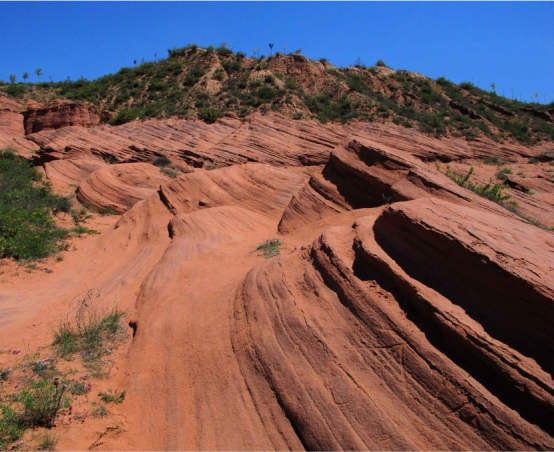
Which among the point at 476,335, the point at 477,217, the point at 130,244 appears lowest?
the point at 130,244

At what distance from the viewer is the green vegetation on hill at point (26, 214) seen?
392 inches

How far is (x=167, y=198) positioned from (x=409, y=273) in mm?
8790

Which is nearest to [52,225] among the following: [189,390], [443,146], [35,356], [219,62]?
[35,356]

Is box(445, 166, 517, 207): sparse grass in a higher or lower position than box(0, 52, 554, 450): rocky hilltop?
higher

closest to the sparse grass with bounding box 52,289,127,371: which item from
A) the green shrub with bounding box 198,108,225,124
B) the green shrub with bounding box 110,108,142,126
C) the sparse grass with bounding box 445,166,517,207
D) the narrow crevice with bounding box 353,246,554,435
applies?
the narrow crevice with bounding box 353,246,554,435

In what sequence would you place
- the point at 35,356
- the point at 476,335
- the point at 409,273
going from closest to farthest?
the point at 476,335 < the point at 409,273 < the point at 35,356

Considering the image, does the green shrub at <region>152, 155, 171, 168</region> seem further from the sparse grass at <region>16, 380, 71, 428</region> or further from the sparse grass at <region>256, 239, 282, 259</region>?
the sparse grass at <region>16, 380, 71, 428</region>

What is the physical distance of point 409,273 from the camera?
13.8ft

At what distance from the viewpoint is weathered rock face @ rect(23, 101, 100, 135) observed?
27.3 meters

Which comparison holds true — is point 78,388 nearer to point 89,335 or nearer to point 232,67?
point 89,335

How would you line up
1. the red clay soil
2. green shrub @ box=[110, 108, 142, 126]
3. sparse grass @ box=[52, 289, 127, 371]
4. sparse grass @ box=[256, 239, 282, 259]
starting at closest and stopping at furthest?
the red clay soil < sparse grass @ box=[52, 289, 127, 371] < sparse grass @ box=[256, 239, 282, 259] < green shrub @ box=[110, 108, 142, 126]

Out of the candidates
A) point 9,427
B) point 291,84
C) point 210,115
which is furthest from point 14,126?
point 9,427

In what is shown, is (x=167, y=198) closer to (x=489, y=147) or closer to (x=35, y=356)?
(x=35, y=356)

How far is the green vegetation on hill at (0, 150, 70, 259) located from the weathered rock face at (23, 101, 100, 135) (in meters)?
9.73
